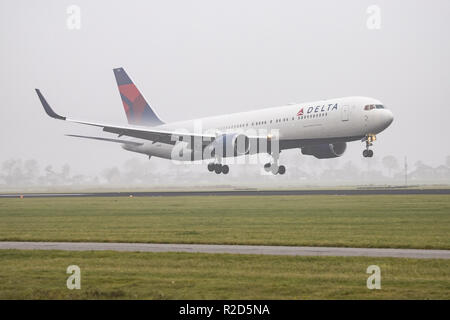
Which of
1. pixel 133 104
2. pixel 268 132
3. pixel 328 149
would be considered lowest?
pixel 328 149

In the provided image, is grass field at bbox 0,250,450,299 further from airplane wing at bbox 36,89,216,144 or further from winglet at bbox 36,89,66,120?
airplane wing at bbox 36,89,216,144

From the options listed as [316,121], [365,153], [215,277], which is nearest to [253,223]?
[215,277]

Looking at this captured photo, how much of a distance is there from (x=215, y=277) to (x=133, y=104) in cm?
5830

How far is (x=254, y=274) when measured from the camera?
16.5 metres

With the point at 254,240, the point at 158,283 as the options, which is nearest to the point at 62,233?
the point at 254,240

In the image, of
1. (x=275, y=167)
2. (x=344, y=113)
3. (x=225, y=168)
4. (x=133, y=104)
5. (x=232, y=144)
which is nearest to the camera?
(x=344, y=113)

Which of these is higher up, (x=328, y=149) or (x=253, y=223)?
(x=328, y=149)

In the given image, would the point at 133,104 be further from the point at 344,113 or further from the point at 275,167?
the point at 344,113

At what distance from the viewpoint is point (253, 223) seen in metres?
29.8

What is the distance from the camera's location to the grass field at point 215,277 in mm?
14297

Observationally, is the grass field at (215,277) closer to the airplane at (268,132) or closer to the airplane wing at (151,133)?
the airplane at (268,132)

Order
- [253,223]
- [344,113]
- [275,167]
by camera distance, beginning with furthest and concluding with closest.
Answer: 1. [275,167]
2. [344,113]
3. [253,223]
